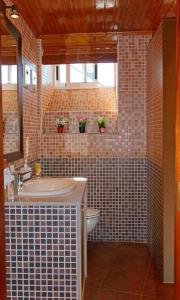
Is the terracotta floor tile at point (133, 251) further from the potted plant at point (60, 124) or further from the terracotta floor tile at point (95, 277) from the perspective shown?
the potted plant at point (60, 124)

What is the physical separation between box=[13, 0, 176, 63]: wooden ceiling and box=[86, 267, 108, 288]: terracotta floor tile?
7.72 ft

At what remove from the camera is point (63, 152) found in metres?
3.94

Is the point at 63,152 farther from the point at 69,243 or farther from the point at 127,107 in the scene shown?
the point at 69,243

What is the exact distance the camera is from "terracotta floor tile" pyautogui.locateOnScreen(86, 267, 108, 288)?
2893mm

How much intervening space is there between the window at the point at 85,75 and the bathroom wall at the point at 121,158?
24 centimetres

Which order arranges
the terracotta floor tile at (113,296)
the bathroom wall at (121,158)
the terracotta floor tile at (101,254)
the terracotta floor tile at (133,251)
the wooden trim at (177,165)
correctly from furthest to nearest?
the bathroom wall at (121,158) < the terracotta floor tile at (133,251) < the terracotta floor tile at (101,254) < the terracotta floor tile at (113,296) < the wooden trim at (177,165)

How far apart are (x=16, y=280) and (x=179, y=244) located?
4.60 ft

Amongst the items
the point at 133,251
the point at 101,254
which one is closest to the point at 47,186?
the point at 101,254

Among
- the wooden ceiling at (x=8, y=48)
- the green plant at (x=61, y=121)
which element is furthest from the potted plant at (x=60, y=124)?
the wooden ceiling at (x=8, y=48)

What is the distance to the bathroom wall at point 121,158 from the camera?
152 inches

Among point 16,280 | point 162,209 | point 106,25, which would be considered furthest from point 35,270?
point 106,25

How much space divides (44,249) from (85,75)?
2.50m

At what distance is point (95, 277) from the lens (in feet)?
9.95

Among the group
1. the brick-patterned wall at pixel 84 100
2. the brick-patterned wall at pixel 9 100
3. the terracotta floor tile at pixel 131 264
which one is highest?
the brick-patterned wall at pixel 84 100
